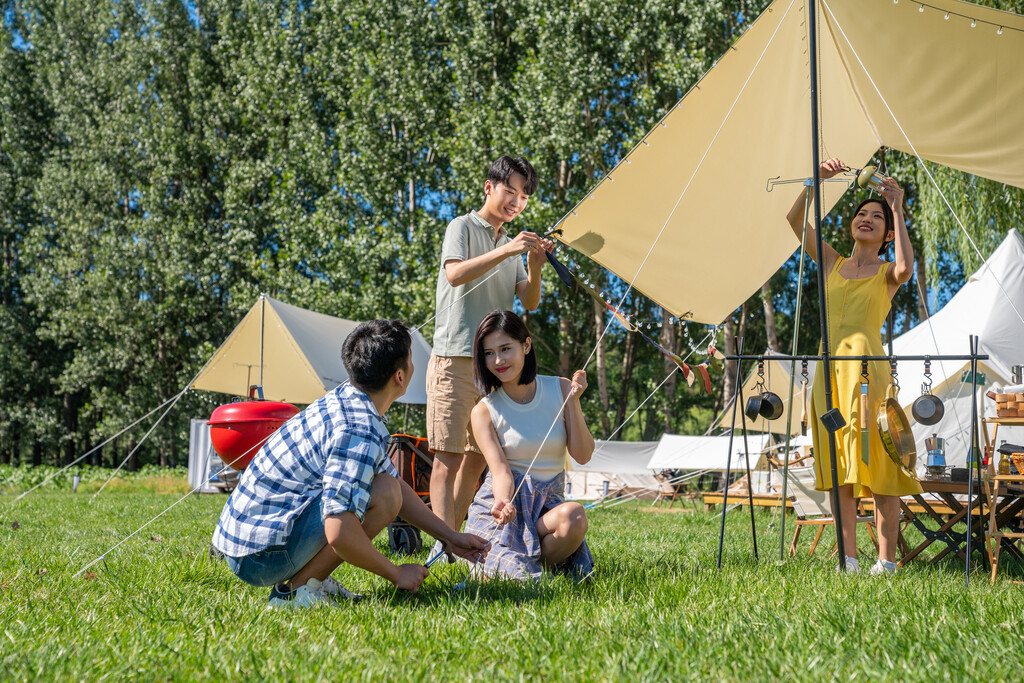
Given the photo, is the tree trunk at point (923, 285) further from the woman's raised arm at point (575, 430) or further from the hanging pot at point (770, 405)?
the woman's raised arm at point (575, 430)

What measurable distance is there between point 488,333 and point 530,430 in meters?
0.37

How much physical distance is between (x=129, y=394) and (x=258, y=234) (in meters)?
4.71

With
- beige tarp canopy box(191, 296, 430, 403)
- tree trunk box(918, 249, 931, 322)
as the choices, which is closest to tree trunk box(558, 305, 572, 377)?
beige tarp canopy box(191, 296, 430, 403)

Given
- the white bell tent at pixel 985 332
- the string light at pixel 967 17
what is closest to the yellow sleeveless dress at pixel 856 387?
the string light at pixel 967 17

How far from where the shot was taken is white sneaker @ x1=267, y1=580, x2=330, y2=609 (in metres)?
2.29

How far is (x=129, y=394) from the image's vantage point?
19.0 metres

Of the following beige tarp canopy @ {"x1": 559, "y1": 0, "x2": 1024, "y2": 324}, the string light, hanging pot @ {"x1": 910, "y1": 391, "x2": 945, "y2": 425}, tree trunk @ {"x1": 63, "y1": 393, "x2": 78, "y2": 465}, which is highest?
the string light

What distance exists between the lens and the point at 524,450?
2889 millimetres

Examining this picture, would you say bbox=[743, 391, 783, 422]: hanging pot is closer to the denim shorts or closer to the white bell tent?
the denim shorts

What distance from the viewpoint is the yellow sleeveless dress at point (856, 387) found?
127 inches

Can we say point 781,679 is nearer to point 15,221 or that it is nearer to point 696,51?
point 696,51

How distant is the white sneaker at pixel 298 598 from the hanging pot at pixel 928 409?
6.86 ft

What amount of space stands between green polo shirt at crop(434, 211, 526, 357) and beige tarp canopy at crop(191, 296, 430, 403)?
724 centimetres

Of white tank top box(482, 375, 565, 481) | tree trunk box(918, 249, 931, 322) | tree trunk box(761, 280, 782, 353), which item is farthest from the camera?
tree trunk box(761, 280, 782, 353)
